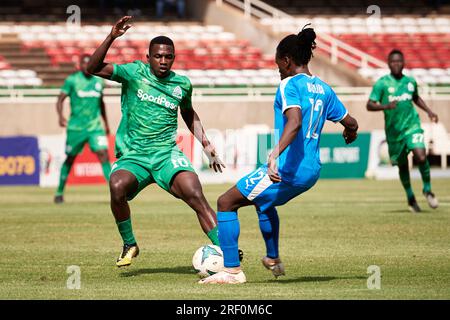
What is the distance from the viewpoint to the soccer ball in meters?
10.3

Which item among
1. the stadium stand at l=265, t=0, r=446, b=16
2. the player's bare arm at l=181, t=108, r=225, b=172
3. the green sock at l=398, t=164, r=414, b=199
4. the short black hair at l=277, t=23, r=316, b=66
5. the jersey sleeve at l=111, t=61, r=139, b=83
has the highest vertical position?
the stadium stand at l=265, t=0, r=446, b=16

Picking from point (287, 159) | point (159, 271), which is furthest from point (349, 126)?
point (159, 271)

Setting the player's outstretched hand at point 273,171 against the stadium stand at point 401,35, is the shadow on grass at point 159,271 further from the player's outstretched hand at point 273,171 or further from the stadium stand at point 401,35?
the stadium stand at point 401,35

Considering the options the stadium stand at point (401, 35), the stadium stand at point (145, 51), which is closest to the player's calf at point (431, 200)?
the stadium stand at point (145, 51)

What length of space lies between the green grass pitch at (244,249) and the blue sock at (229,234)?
1.00ft

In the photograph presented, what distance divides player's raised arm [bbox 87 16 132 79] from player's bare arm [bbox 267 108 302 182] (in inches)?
77.1

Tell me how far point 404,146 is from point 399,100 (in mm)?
750

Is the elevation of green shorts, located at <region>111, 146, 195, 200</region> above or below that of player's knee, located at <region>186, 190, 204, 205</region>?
above

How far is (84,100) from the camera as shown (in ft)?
67.7

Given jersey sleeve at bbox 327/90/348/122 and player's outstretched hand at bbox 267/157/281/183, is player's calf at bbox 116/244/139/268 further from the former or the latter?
jersey sleeve at bbox 327/90/348/122

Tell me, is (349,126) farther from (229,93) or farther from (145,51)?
(145,51)

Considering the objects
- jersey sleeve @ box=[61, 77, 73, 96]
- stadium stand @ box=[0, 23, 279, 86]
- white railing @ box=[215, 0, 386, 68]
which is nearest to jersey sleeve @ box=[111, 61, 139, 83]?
jersey sleeve @ box=[61, 77, 73, 96]
